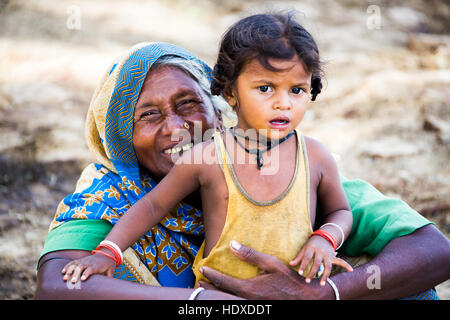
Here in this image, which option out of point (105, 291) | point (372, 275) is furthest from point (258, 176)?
point (105, 291)

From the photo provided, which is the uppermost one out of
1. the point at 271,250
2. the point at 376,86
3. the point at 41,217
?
the point at 271,250

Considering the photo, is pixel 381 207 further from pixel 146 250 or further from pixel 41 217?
pixel 41 217

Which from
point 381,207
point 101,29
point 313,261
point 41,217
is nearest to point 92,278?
point 313,261

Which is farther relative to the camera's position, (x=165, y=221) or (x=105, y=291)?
(x=165, y=221)

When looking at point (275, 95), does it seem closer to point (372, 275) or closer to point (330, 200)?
point (330, 200)

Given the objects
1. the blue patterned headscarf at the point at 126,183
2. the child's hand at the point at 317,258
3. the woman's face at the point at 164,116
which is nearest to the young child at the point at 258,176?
the child's hand at the point at 317,258

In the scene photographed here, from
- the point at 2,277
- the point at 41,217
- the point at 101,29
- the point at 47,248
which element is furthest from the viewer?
the point at 101,29

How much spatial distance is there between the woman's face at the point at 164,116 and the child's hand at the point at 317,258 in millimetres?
859

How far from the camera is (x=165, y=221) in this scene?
8.14 feet

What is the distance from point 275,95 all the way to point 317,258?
65 cm

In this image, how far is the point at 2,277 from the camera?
11.6 ft

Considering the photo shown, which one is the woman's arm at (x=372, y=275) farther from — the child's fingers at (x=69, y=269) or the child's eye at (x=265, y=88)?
the child's eye at (x=265, y=88)
